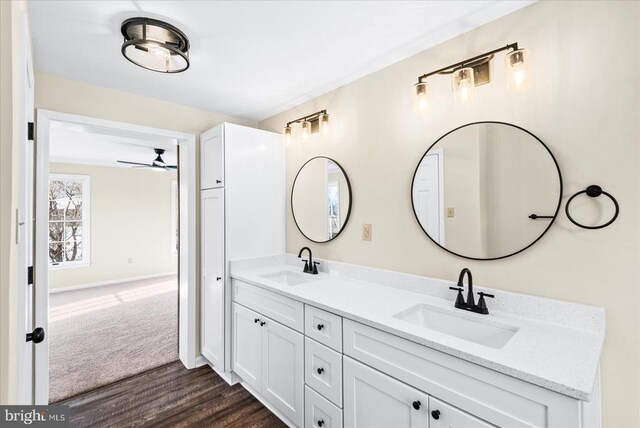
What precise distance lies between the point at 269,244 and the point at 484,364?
200 centimetres

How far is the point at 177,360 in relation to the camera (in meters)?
2.85

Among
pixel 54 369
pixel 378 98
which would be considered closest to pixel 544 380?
pixel 378 98

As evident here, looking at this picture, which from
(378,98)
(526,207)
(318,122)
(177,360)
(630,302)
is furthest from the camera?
(177,360)

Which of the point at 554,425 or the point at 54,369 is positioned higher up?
the point at 554,425

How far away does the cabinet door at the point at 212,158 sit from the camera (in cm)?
246

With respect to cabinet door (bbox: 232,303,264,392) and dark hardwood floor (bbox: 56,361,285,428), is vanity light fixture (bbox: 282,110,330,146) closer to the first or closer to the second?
cabinet door (bbox: 232,303,264,392)

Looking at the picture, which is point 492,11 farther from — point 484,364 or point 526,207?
point 484,364

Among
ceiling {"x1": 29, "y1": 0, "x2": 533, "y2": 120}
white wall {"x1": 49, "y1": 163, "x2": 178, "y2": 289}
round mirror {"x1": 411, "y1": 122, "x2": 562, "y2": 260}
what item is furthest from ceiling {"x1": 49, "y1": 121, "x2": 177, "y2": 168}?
round mirror {"x1": 411, "y1": 122, "x2": 562, "y2": 260}

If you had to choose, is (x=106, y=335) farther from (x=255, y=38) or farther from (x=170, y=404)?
(x=255, y=38)

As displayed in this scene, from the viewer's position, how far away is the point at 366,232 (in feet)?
7.04

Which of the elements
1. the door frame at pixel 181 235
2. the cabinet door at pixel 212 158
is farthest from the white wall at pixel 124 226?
the cabinet door at pixel 212 158

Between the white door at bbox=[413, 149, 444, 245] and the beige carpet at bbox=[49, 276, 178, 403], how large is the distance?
8.77 ft

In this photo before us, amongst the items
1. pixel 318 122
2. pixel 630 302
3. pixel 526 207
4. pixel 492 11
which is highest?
pixel 492 11

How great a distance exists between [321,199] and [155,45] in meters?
1.48
